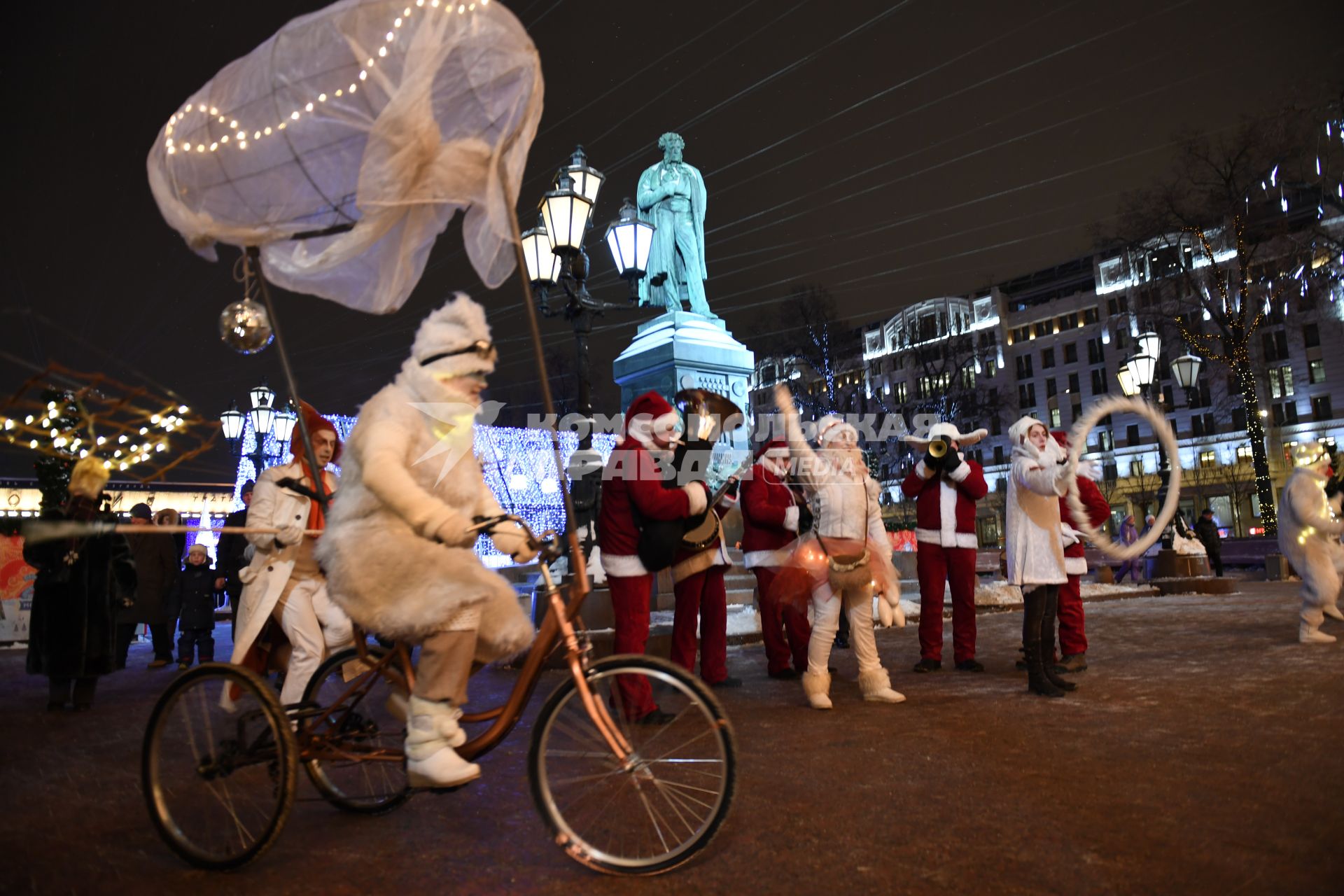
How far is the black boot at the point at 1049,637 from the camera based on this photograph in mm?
6273

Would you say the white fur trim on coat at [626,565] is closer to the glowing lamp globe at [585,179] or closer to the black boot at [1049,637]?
the black boot at [1049,637]

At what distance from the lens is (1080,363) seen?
75.4 m

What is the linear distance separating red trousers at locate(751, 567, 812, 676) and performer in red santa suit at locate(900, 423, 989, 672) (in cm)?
98

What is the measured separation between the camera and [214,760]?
3471 mm

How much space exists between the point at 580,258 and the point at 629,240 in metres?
0.63

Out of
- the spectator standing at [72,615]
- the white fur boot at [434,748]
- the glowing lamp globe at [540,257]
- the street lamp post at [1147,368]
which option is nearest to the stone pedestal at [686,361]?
the glowing lamp globe at [540,257]

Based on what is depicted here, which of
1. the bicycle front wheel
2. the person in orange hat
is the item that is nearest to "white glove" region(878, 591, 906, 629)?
the person in orange hat

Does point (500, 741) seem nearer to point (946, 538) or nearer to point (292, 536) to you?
point (292, 536)

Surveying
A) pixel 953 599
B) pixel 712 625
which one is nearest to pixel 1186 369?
pixel 953 599

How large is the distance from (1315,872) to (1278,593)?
14911mm

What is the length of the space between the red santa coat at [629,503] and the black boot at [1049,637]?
2679mm

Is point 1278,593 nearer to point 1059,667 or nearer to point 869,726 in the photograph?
point 1059,667

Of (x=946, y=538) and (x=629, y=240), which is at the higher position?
(x=629, y=240)

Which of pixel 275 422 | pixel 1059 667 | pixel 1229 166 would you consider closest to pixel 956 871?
pixel 1059 667
